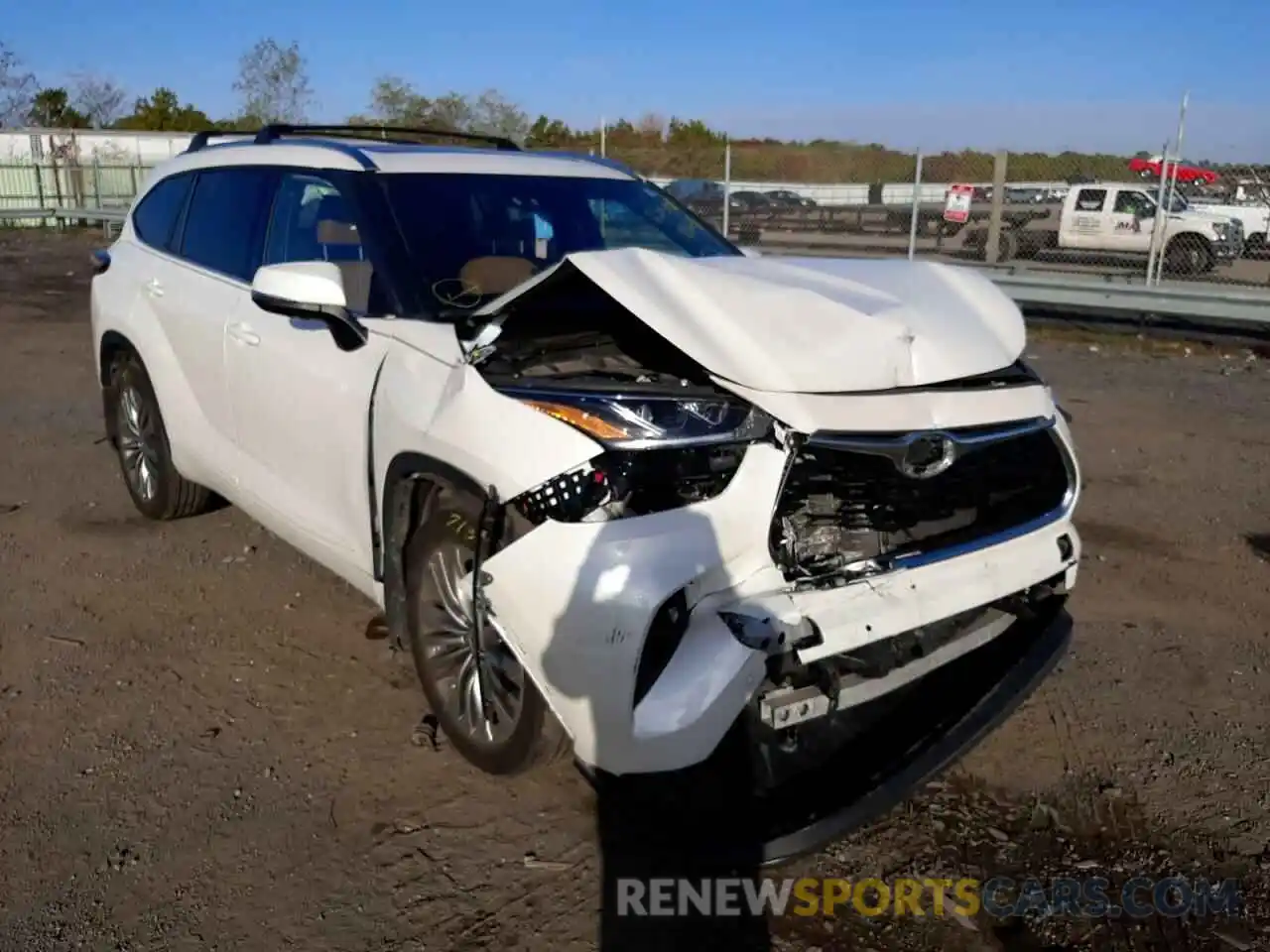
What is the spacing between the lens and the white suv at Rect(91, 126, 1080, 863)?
263 cm

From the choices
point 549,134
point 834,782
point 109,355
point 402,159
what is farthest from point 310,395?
point 549,134

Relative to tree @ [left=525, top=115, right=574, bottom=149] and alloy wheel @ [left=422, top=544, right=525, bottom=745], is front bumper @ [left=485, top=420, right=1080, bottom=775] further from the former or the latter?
tree @ [left=525, top=115, right=574, bottom=149]

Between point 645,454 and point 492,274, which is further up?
point 492,274

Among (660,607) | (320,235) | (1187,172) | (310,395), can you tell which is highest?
(1187,172)

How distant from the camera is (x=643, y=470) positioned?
8.77 ft

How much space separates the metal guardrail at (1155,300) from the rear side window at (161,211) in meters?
6.20

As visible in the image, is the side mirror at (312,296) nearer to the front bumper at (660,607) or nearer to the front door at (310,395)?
the front door at (310,395)

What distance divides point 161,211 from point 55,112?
163ft

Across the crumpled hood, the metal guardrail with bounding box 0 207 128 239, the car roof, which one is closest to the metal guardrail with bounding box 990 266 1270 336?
the car roof

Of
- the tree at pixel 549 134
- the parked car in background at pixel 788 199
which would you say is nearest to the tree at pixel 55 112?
the tree at pixel 549 134

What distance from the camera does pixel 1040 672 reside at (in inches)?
129

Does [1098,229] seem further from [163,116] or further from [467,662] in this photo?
[163,116]

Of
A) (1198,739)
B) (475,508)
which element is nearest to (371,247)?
(475,508)

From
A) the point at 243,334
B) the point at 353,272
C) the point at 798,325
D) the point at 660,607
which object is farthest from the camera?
the point at 243,334
